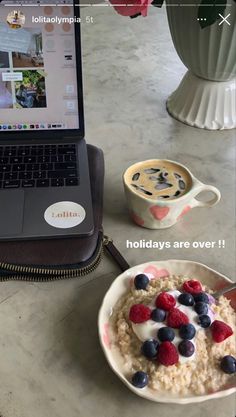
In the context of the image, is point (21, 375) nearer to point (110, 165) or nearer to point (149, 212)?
point (149, 212)

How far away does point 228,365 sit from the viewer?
18.2 inches

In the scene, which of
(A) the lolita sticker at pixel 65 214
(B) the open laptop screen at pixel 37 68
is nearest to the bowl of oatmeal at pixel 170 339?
(A) the lolita sticker at pixel 65 214

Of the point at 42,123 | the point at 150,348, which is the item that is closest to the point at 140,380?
the point at 150,348

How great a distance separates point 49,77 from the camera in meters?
0.68

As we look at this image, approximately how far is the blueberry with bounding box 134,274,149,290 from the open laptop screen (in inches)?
11.2

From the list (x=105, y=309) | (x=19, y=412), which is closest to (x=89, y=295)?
(x=105, y=309)

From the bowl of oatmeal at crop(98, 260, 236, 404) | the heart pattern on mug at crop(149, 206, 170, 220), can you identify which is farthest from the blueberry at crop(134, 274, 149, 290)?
the heart pattern on mug at crop(149, 206, 170, 220)

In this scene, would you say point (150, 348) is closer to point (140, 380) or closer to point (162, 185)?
point (140, 380)

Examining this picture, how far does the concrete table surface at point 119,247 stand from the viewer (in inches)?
18.4

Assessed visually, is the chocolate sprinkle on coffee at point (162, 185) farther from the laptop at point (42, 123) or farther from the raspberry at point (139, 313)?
the raspberry at point (139, 313)

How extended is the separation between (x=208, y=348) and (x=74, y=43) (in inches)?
17.2

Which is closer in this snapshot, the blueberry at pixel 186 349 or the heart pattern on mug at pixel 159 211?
the blueberry at pixel 186 349

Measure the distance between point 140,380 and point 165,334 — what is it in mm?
49

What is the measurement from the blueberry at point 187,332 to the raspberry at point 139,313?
0.11 ft
